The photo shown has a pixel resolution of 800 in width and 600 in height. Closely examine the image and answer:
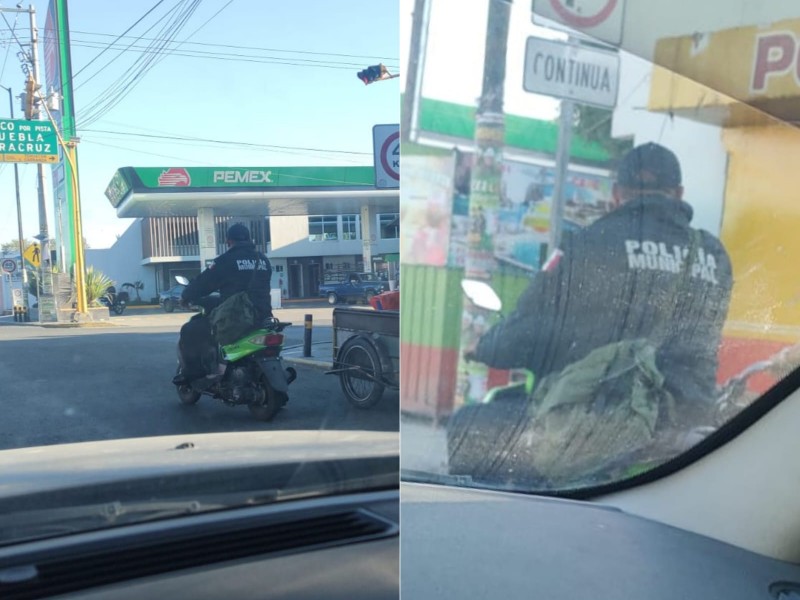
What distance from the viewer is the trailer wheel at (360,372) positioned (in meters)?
2.59

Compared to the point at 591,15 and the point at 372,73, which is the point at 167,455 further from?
the point at 591,15

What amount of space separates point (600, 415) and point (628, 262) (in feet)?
1.63

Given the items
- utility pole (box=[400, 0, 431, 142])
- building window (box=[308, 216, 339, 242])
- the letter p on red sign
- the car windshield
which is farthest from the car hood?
the letter p on red sign

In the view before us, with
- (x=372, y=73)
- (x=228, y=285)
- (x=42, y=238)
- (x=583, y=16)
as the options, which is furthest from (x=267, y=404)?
(x=583, y=16)

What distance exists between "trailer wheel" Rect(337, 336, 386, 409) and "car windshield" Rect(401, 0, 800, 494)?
0.30m

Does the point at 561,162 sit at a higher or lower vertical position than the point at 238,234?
higher

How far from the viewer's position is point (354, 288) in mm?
2531

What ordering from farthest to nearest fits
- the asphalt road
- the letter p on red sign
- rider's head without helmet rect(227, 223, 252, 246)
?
the letter p on red sign
rider's head without helmet rect(227, 223, 252, 246)
the asphalt road

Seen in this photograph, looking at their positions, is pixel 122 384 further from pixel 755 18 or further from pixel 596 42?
pixel 755 18

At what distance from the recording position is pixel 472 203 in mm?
2205

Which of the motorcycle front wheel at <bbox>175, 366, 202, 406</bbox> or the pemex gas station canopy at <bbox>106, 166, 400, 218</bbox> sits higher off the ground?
the pemex gas station canopy at <bbox>106, 166, 400, 218</bbox>

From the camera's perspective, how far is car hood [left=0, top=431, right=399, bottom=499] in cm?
205

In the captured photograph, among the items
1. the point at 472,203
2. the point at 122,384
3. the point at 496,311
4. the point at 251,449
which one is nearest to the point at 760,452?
the point at 496,311

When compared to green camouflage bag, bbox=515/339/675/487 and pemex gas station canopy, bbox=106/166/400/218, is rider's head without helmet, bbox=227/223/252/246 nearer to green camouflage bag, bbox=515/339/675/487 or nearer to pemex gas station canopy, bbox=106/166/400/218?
pemex gas station canopy, bbox=106/166/400/218
